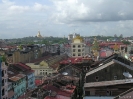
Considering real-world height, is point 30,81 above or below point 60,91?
below

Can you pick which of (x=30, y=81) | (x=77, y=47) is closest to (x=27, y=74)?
(x=30, y=81)

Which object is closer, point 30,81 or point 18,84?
point 18,84

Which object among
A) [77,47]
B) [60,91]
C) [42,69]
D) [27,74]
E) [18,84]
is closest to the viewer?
[60,91]

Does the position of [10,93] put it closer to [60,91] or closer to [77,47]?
[60,91]

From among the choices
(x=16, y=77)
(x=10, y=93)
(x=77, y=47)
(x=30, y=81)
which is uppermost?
(x=77, y=47)

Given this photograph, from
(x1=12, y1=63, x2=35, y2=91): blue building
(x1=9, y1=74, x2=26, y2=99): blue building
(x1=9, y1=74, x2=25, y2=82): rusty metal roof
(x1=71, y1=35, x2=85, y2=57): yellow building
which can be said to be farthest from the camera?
(x1=71, y1=35, x2=85, y2=57): yellow building

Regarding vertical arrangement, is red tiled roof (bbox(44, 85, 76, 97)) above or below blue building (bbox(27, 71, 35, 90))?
above

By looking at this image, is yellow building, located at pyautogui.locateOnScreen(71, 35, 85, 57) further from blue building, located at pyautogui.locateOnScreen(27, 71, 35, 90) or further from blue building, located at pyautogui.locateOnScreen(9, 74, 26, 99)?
blue building, located at pyautogui.locateOnScreen(9, 74, 26, 99)

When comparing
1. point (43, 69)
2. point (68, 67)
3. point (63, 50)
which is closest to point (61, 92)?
point (68, 67)

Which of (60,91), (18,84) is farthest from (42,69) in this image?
(60,91)

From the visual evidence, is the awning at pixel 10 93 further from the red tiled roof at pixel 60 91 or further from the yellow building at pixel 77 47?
the yellow building at pixel 77 47

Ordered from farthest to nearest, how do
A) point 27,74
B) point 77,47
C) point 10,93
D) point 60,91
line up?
1. point 77,47
2. point 27,74
3. point 10,93
4. point 60,91

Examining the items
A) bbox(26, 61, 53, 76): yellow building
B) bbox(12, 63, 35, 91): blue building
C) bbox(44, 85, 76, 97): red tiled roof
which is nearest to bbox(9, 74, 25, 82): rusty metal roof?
bbox(12, 63, 35, 91): blue building

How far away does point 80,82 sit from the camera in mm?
54000
